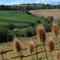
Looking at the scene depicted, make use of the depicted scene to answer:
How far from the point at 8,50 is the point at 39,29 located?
3611 millimetres

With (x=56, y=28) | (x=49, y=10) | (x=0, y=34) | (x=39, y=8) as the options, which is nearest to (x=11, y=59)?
(x=56, y=28)

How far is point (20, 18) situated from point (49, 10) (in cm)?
806

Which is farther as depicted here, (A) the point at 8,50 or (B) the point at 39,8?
(B) the point at 39,8

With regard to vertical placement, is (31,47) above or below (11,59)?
above

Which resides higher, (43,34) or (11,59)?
(43,34)

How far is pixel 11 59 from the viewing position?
18.4 ft

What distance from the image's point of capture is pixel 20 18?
22.2m

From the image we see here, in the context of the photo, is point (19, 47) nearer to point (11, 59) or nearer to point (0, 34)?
point (11, 59)

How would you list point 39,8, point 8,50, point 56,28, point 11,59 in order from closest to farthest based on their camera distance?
point 56,28
point 11,59
point 8,50
point 39,8

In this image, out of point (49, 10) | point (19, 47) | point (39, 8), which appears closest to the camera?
point (19, 47)

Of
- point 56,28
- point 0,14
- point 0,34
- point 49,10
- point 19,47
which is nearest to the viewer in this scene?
point 19,47

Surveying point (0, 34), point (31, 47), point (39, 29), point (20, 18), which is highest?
point (39, 29)

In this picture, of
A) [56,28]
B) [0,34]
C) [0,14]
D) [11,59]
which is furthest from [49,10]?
[56,28]

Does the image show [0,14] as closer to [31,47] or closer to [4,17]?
[4,17]
